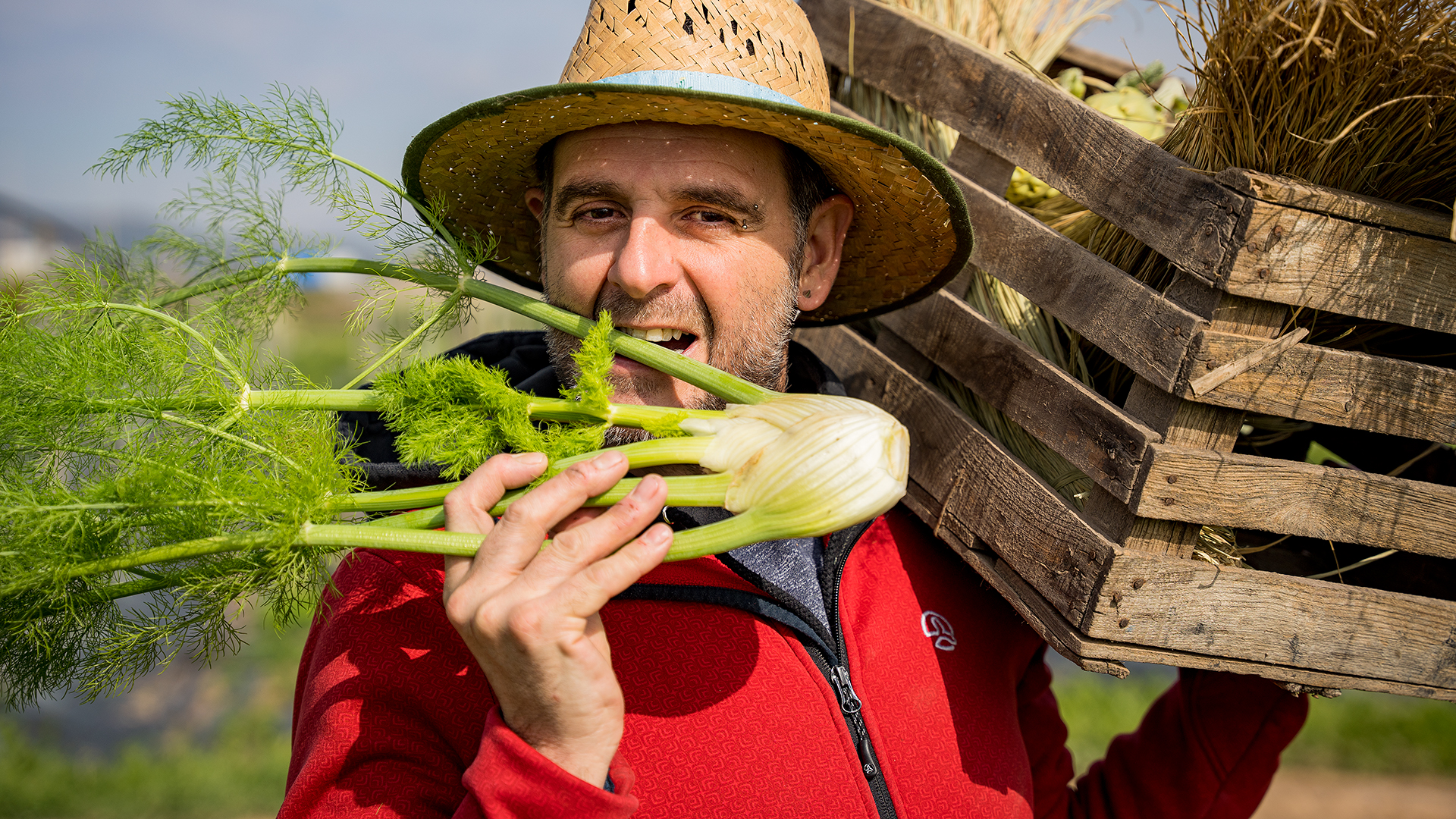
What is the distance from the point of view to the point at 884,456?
1.27 meters

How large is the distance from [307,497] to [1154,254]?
5.28 ft

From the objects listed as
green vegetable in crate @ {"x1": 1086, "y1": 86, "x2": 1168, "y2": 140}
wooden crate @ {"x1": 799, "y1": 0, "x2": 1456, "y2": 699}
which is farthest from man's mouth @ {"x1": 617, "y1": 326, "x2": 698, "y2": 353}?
green vegetable in crate @ {"x1": 1086, "y1": 86, "x2": 1168, "y2": 140}

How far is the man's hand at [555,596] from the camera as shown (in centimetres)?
112

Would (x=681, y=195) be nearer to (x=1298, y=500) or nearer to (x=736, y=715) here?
(x=736, y=715)

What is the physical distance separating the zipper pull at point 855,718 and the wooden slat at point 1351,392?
85cm

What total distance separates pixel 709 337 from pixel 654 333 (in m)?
0.13

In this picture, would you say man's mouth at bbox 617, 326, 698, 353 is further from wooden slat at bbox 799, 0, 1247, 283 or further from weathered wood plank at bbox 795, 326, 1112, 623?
wooden slat at bbox 799, 0, 1247, 283

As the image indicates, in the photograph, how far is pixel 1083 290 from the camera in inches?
64.7

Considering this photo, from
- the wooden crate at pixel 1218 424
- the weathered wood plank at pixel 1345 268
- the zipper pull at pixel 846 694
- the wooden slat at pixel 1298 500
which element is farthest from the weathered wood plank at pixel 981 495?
the weathered wood plank at pixel 1345 268

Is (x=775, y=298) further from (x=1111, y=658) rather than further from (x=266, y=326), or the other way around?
(x=266, y=326)

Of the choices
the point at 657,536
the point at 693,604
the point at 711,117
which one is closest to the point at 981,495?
the point at 693,604

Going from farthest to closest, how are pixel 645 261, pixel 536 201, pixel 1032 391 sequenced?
pixel 536 201 < pixel 1032 391 < pixel 645 261

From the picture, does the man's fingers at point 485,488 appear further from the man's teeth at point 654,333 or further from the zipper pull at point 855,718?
the zipper pull at point 855,718

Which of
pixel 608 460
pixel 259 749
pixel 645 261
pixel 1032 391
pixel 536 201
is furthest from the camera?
pixel 259 749
